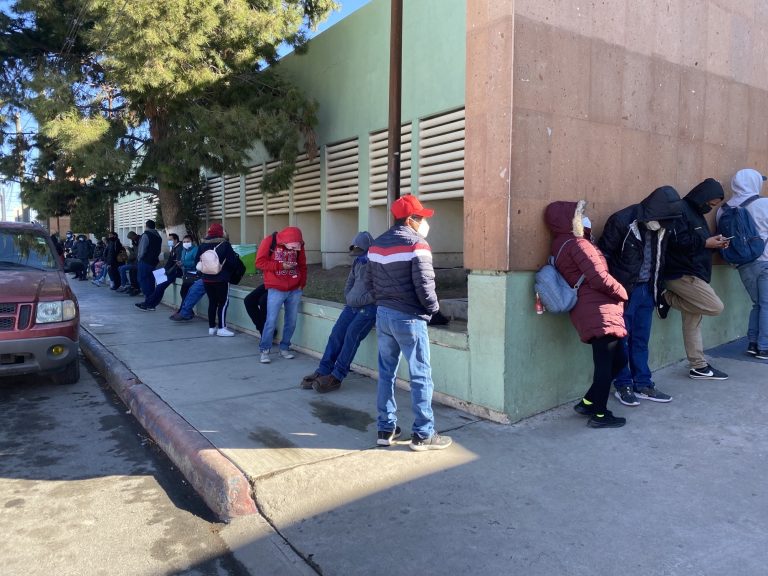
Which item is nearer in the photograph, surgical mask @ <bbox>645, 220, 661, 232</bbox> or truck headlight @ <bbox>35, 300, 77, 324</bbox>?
surgical mask @ <bbox>645, 220, 661, 232</bbox>

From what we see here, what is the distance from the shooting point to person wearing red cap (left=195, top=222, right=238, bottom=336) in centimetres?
891

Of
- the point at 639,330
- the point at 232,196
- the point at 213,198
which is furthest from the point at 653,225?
the point at 213,198

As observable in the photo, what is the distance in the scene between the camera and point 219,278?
8930 millimetres

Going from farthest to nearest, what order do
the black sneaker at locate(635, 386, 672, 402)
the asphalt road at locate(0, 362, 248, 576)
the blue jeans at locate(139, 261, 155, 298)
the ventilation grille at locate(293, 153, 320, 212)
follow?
the ventilation grille at locate(293, 153, 320, 212), the blue jeans at locate(139, 261, 155, 298), the black sneaker at locate(635, 386, 672, 402), the asphalt road at locate(0, 362, 248, 576)

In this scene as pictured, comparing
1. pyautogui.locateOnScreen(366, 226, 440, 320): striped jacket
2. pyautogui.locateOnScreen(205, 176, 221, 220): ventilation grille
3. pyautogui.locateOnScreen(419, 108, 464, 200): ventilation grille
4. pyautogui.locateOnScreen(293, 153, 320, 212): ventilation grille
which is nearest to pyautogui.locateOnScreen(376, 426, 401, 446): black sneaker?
pyautogui.locateOnScreen(366, 226, 440, 320): striped jacket

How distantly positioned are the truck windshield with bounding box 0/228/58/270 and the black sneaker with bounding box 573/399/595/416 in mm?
5871

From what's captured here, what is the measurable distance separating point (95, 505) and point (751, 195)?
6.67 m

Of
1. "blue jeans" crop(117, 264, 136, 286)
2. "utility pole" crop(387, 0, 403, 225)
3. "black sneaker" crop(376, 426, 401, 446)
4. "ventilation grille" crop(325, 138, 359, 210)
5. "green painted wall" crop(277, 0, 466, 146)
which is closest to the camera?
"black sneaker" crop(376, 426, 401, 446)

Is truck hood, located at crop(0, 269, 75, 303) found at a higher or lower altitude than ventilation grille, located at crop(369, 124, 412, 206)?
lower

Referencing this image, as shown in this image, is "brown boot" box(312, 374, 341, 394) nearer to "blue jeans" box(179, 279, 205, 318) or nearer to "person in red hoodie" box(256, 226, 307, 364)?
"person in red hoodie" box(256, 226, 307, 364)

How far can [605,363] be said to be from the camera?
15.0 ft

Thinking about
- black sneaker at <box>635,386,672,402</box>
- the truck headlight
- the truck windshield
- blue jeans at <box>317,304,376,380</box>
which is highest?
the truck windshield

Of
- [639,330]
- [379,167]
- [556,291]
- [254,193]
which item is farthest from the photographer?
[254,193]

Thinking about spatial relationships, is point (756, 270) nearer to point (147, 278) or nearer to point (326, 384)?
point (326, 384)
